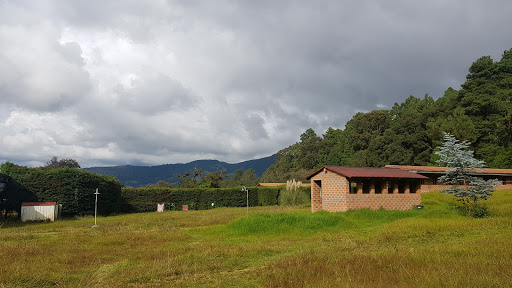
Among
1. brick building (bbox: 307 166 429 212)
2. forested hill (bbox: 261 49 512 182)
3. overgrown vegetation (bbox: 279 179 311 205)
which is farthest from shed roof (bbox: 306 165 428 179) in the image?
forested hill (bbox: 261 49 512 182)

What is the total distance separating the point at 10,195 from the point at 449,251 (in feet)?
103

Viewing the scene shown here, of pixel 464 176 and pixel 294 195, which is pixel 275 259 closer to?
pixel 464 176

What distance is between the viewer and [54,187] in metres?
28.4

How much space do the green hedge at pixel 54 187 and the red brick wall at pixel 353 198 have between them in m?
20.6

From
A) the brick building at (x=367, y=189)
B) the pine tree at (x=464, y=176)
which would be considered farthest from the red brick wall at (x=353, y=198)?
the pine tree at (x=464, y=176)

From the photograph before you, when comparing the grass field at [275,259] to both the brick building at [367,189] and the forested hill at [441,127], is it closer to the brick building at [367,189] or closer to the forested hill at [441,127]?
the brick building at [367,189]

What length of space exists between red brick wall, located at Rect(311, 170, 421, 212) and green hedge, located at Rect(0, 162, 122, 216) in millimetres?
20629

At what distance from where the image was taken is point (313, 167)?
3182 inches

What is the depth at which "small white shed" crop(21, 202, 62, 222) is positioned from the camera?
82.6 feet

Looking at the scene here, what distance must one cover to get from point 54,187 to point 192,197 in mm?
15025

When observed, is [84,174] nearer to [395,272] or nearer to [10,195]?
[10,195]

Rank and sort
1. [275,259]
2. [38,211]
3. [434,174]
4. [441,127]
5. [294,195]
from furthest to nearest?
[441,127] < [434,174] < [294,195] < [38,211] < [275,259]

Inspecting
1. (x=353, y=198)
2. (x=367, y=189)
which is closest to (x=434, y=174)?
(x=367, y=189)

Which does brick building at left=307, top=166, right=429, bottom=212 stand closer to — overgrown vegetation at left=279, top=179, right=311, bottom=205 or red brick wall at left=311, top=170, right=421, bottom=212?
red brick wall at left=311, top=170, right=421, bottom=212
